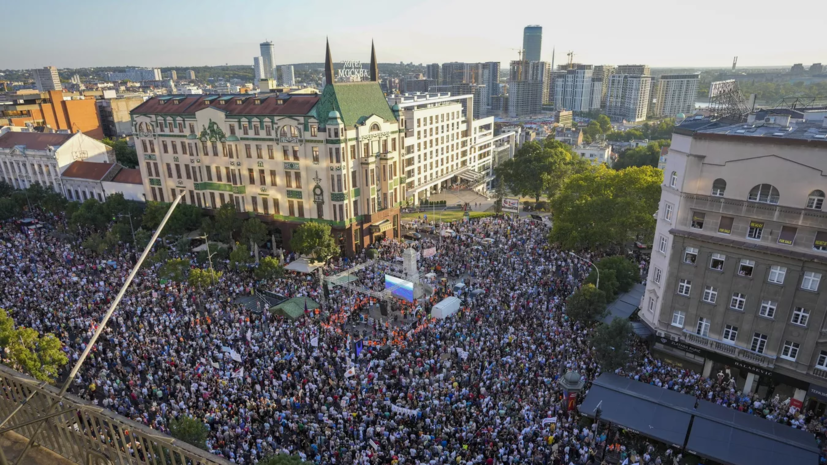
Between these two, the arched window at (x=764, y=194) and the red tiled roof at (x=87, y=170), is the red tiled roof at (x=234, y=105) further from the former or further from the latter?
the arched window at (x=764, y=194)

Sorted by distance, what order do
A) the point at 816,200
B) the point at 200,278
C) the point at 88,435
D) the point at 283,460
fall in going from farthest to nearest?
the point at 200,278 → the point at 816,200 → the point at 283,460 → the point at 88,435

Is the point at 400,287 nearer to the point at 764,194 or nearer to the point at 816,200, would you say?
the point at 764,194

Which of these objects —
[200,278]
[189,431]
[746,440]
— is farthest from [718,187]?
[200,278]

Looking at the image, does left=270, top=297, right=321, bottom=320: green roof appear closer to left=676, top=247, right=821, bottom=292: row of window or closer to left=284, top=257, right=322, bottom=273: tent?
left=284, top=257, right=322, bottom=273: tent

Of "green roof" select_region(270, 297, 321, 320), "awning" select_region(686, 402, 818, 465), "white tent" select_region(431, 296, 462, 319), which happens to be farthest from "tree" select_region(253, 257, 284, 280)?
"awning" select_region(686, 402, 818, 465)

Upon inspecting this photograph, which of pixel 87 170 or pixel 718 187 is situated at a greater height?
pixel 718 187

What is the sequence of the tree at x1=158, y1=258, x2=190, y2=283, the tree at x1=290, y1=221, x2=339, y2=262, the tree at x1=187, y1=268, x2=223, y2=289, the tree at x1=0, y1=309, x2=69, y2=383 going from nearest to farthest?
1. the tree at x1=0, y1=309, x2=69, y2=383
2. the tree at x1=187, y1=268, x2=223, y2=289
3. the tree at x1=158, y1=258, x2=190, y2=283
4. the tree at x1=290, y1=221, x2=339, y2=262
